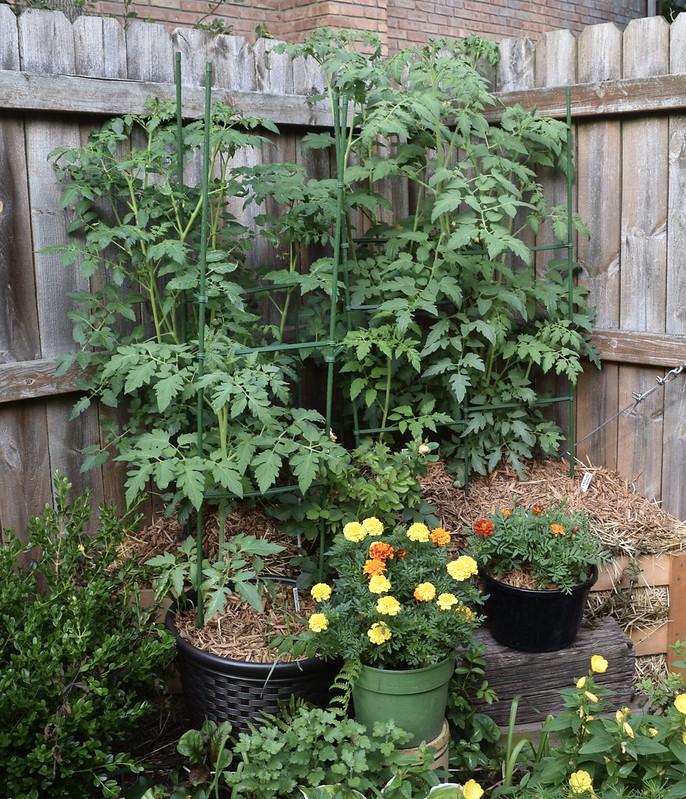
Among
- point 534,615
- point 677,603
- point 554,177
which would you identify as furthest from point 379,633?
point 554,177

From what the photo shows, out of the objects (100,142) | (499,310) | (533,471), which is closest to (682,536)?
(533,471)

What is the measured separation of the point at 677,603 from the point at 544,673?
0.78 metres

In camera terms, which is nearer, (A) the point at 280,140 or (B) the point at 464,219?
(B) the point at 464,219

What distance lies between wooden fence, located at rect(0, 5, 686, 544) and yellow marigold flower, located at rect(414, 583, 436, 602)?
1416 millimetres

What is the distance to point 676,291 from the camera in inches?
149

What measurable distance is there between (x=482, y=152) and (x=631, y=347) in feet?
3.52

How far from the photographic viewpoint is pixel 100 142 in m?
3.19

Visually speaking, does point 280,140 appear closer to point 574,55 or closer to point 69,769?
point 574,55

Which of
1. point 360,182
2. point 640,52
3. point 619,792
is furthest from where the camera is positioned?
point 360,182

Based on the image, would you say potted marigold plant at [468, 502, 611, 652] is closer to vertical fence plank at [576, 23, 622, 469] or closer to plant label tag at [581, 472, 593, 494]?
plant label tag at [581, 472, 593, 494]

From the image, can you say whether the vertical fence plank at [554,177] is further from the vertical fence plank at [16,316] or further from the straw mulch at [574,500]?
the vertical fence plank at [16,316]

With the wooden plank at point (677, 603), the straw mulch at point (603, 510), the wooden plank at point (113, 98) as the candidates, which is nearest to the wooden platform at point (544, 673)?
the straw mulch at point (603, 510)

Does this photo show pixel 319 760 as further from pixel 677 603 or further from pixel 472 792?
pixel 677 603

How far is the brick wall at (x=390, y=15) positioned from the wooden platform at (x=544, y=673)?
5471 mm
